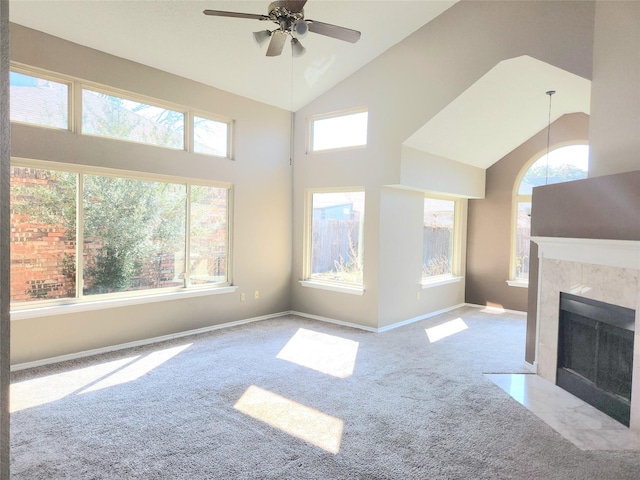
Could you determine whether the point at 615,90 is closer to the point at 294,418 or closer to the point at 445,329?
the point at 445,329

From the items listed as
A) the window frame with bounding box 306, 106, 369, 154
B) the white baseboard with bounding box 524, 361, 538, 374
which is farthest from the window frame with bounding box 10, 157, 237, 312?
the white baseboard with bounding box 524, 361, 538, 374

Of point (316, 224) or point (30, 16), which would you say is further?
point (316, 224)

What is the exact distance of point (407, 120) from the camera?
16.8 feet

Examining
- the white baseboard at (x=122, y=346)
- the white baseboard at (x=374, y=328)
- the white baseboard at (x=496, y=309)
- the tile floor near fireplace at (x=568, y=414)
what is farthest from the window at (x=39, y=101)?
the white baseboard at (x=496, y=309)

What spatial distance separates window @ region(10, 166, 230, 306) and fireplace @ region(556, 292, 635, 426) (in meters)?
4.18

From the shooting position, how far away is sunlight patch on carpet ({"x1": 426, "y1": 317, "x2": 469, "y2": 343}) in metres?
5.24

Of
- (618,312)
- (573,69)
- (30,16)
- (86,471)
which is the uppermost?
(30,16)

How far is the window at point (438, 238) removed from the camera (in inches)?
260

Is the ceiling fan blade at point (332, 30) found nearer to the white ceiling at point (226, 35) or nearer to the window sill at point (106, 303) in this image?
the white ceiling at point (226, 35)

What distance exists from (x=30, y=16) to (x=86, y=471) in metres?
3.86

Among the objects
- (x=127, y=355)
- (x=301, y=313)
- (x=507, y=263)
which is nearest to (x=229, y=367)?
(x=127, y=355)

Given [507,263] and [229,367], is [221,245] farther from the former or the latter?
[507,263]

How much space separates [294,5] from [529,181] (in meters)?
5.43

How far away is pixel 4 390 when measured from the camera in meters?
0.64
